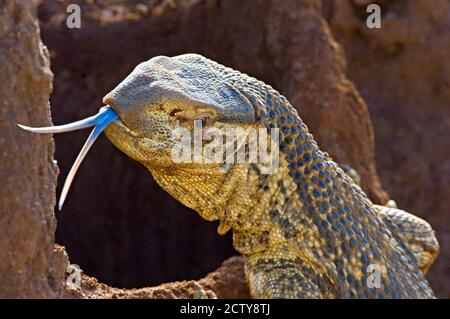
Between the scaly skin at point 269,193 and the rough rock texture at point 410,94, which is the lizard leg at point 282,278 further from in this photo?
the rough rock texture at point 410,94

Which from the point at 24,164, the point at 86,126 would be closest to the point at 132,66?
the point at 86,126

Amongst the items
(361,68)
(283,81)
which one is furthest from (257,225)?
(361,68)

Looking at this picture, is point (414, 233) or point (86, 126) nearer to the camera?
point (86, 126)

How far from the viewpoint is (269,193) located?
689cm

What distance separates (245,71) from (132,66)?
952 mm

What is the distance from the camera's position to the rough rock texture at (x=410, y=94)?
10.7 metres

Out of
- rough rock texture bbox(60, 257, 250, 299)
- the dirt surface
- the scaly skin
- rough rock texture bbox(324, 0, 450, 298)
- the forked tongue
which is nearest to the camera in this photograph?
the forked tongue

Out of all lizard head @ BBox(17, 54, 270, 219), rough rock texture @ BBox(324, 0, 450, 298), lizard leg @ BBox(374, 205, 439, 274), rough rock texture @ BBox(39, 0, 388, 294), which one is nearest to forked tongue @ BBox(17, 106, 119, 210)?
lizard head @ BBox(17, 54, 270, 219)

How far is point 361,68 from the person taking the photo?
432 inches

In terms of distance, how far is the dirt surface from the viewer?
8812mm

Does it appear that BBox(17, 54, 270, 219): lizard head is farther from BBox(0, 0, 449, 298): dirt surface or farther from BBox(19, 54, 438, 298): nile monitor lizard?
BBox(0, 0, 449, 298): dirt surface

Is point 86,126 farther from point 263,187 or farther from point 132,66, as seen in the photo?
point 132,66
